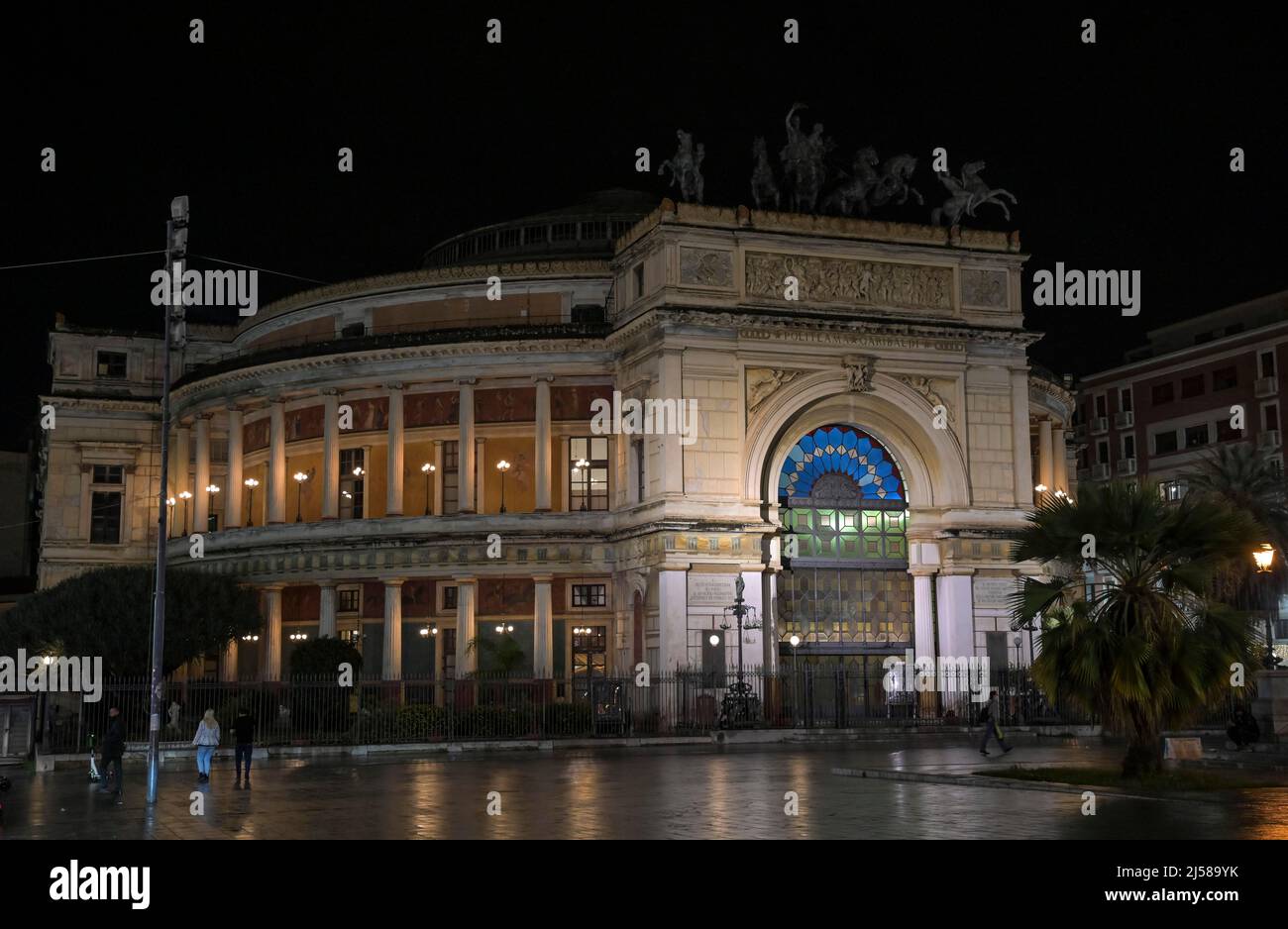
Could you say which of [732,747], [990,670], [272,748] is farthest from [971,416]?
[272,748]

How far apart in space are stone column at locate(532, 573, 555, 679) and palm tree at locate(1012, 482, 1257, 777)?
29416mm

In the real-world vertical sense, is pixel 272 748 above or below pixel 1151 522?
below

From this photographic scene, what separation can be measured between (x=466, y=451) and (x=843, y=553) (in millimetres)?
14100

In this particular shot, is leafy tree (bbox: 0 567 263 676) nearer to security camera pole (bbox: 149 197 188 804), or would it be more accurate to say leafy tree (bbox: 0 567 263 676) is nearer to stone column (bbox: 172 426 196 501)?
stone column (bbox: 172 426 196 501)

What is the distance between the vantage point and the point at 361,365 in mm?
57938

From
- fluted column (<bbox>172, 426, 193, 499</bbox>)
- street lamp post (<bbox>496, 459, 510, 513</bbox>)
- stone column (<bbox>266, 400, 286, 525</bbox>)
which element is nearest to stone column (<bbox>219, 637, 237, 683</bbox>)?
stone column (<bbox>266, 400, 286, 525</bbox>)

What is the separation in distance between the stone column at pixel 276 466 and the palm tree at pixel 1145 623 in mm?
38788

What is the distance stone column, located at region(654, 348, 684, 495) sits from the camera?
49250mm

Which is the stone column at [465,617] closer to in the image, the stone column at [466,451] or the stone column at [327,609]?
the stone column at [466,451]

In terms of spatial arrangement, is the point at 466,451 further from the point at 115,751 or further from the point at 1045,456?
the point at 115,751

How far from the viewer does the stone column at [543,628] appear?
5403cm

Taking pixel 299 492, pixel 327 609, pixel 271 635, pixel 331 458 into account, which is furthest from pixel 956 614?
pixel 299 492

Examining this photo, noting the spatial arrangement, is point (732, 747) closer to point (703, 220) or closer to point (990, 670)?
point (990, 670)
